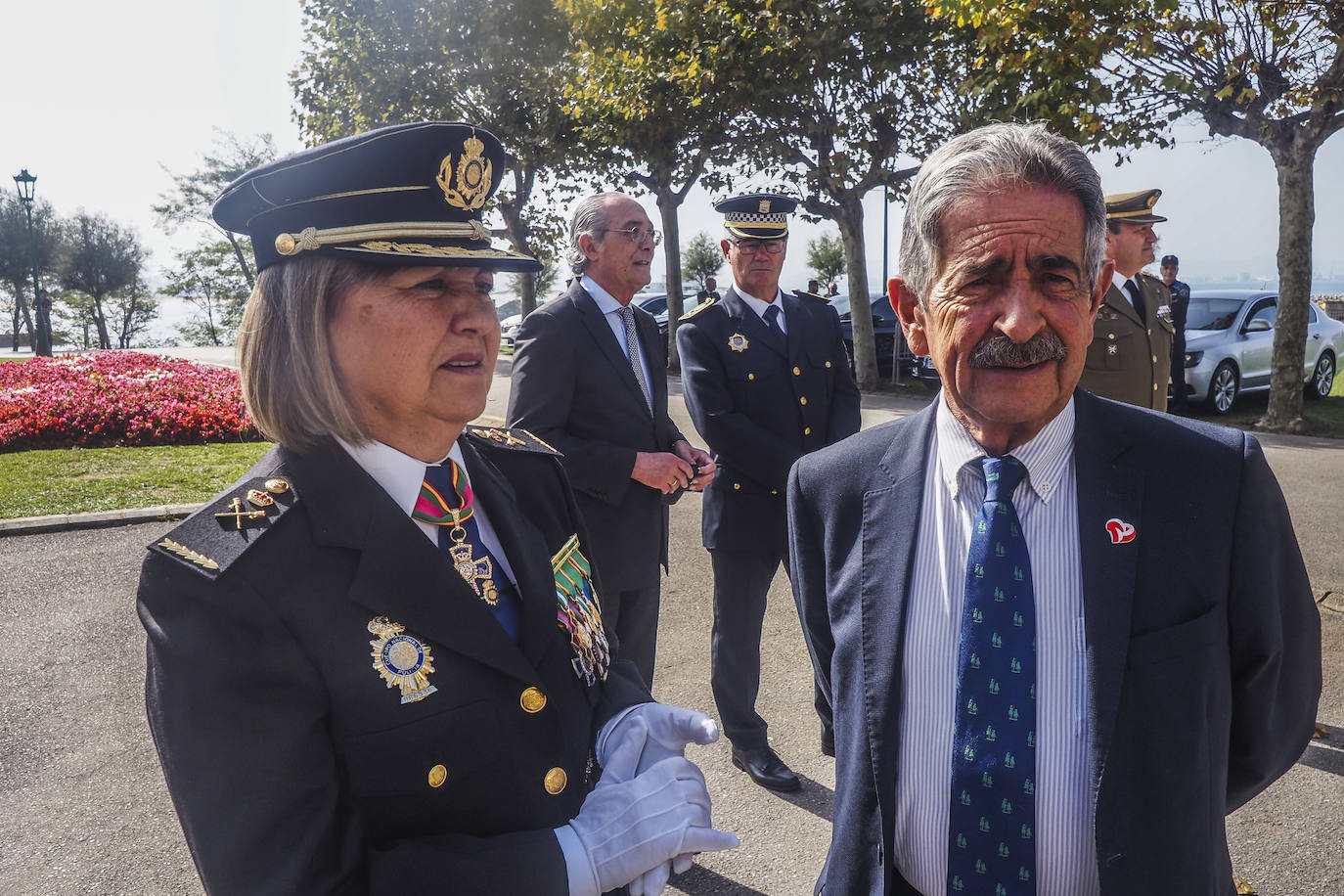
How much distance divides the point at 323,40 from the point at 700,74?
37.1 ft

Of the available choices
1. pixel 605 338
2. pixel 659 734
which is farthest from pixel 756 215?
pixel 659 734

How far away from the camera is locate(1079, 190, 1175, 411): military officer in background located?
194 inches

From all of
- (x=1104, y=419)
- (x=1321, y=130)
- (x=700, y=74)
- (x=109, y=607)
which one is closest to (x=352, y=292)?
(x=1104, y=419)

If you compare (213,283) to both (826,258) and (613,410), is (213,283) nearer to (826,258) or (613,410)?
(826,258)

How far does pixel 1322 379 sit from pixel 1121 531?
16084 millimetres

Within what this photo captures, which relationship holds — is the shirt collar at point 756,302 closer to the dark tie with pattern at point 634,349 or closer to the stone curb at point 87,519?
the dark tie with pattern at point 634,349

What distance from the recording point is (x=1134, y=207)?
196 inches

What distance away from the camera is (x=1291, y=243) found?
37.7 feet

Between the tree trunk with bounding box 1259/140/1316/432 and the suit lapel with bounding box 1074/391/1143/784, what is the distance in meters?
12.0

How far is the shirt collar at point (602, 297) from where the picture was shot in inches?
151

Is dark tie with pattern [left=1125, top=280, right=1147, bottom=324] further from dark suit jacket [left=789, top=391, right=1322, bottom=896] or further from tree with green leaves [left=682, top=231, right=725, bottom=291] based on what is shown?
tree with green leaves [left=682, top=231, right=725, bottom=291]

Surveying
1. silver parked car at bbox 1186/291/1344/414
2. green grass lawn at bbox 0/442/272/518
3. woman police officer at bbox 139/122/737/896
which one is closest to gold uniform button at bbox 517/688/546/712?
woman police officer at bbox 139/122/737/896

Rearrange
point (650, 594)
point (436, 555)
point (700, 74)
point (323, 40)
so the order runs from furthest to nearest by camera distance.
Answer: point (323, 40) → point (700, 74) → point (650, 594) → point (436, 555)

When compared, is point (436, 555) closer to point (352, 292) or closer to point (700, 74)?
point (352, 292)
